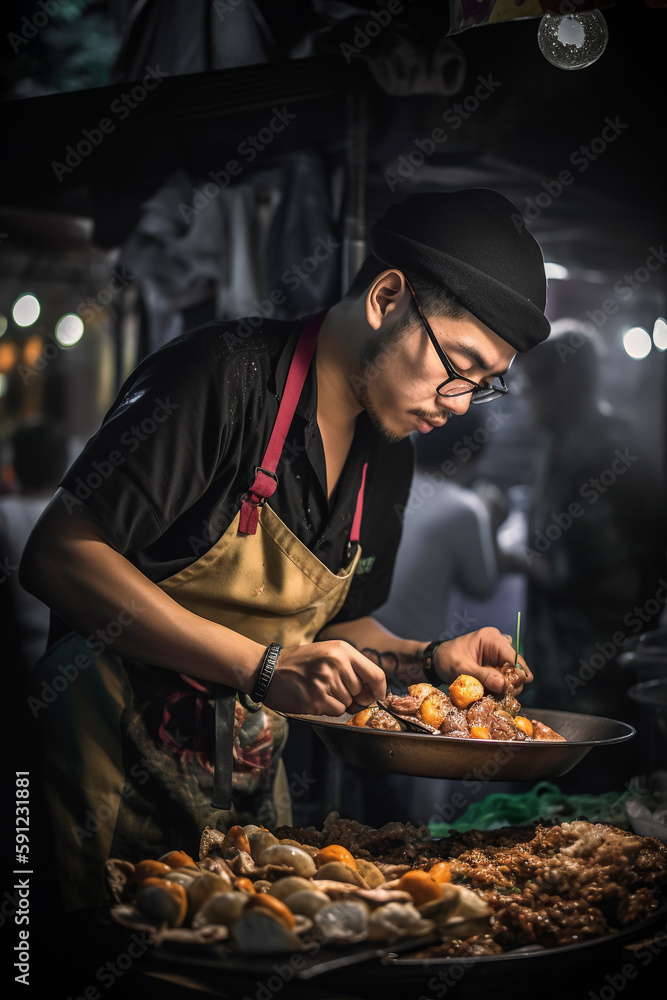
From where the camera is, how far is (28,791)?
1553 millimetres

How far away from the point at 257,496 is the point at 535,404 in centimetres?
210

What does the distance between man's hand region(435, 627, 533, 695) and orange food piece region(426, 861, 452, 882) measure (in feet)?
1.51

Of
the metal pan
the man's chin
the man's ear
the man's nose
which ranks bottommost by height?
the metal pan

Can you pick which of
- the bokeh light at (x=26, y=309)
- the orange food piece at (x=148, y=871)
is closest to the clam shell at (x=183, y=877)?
the orange food piece at (x=148, y=871)

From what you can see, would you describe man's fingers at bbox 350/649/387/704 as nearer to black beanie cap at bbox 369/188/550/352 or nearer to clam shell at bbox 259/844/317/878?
clam shell at bbox 259/844/317/878

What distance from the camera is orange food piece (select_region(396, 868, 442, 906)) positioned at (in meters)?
1.14

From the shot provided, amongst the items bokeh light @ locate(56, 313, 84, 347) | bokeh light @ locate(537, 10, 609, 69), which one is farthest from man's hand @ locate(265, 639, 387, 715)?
bokeh light @ locate(56, 313, 84, 347)

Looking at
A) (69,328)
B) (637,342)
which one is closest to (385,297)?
(69,328)

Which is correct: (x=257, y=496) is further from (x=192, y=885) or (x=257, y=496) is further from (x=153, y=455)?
(x=192, y=885)

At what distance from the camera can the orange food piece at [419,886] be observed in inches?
44.7

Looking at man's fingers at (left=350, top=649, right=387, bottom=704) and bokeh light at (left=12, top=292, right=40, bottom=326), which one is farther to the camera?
bokeh light at (left=12, top=292, right=40, bottom=326)

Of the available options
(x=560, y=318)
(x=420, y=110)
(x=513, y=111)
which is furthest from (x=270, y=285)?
(x=560, y=318)

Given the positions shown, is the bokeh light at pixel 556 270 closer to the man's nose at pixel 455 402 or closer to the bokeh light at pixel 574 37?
the bokeh light at pixel 574 37

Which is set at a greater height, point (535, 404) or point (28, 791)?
point (535, 404)
